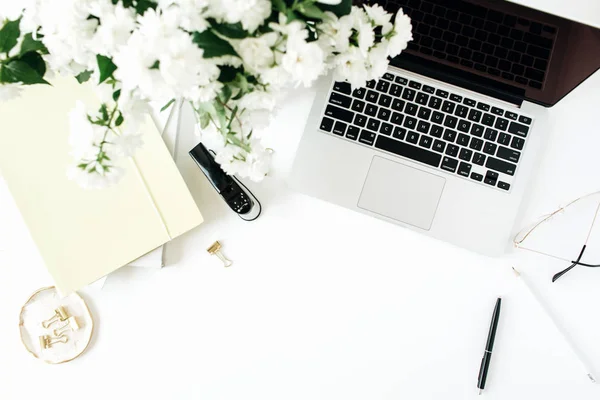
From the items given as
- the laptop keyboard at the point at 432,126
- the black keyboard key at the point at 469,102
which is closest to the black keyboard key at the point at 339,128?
the laptop keyboard at the point at 432,126

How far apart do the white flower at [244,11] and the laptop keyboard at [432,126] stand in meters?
0.39

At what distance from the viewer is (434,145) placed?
79 centimetres

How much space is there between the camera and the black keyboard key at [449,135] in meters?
0.79

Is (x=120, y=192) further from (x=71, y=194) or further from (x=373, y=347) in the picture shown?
(x=373, y=347)

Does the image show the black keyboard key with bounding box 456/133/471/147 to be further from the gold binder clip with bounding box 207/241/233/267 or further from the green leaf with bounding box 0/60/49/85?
the green leaf with bounding box 0/60/49/85

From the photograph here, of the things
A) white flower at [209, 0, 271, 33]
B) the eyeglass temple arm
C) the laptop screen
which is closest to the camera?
white flower at [209, 0, 271, 33]

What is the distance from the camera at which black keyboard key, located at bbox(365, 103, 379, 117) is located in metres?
0.79

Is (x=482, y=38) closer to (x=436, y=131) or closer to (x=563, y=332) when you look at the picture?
(x=436, y=131)

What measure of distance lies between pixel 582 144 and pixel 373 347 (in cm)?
50

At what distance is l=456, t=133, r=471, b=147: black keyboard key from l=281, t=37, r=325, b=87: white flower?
1.46ft

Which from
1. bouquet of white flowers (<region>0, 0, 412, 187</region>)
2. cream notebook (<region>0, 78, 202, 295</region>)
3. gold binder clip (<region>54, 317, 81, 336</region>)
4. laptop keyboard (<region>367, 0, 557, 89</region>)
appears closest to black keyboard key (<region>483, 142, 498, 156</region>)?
laptop keyboard (<region>367, 0, 557, 89</region>)

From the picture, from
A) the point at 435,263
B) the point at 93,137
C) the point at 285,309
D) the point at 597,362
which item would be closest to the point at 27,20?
the point at 93,137

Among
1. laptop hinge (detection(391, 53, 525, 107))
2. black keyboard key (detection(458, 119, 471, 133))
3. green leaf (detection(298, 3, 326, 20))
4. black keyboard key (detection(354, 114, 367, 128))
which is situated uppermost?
laptop hinge (detection(391, 53, 525, 107))

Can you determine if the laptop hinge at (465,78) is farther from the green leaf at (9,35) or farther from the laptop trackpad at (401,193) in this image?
the green leaf at (9,35)
